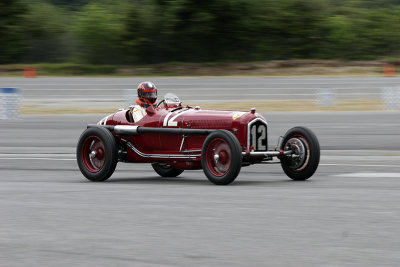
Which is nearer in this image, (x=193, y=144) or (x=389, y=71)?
(x=193, y=144)

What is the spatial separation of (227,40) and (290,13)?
4.59 meters

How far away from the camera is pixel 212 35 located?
48406 millimetres

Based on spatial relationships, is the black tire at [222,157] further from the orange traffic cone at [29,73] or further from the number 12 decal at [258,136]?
the orange traffic cone at [29,73]

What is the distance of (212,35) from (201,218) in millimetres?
41978

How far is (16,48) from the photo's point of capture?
50750mm

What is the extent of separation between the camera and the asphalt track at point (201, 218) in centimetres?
548

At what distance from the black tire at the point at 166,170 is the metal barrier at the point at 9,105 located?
12082 mm

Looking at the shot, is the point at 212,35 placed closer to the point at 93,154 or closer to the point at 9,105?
the point at 9,105

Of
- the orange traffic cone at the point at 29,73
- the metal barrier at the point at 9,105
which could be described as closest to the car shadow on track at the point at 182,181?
the metal barrier at the point at 9,105

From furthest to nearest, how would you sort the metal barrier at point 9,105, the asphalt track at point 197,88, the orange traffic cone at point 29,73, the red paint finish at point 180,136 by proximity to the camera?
the orange traffic cone at point 29,73, the asphalt track at point 197,88, the metal barrier at point 9,105, the red paint finish at point 180,136

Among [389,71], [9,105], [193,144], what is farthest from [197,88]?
[193,144]

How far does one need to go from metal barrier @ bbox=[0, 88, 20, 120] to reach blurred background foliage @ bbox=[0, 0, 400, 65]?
84.7 feet

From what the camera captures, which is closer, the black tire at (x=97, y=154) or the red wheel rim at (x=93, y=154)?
the black tire at (x=97, y=154)

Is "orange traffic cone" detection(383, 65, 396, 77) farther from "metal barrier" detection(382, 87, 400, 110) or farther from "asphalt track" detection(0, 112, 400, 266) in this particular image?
"asphalt track" detection(0, 112, 400, 266)
